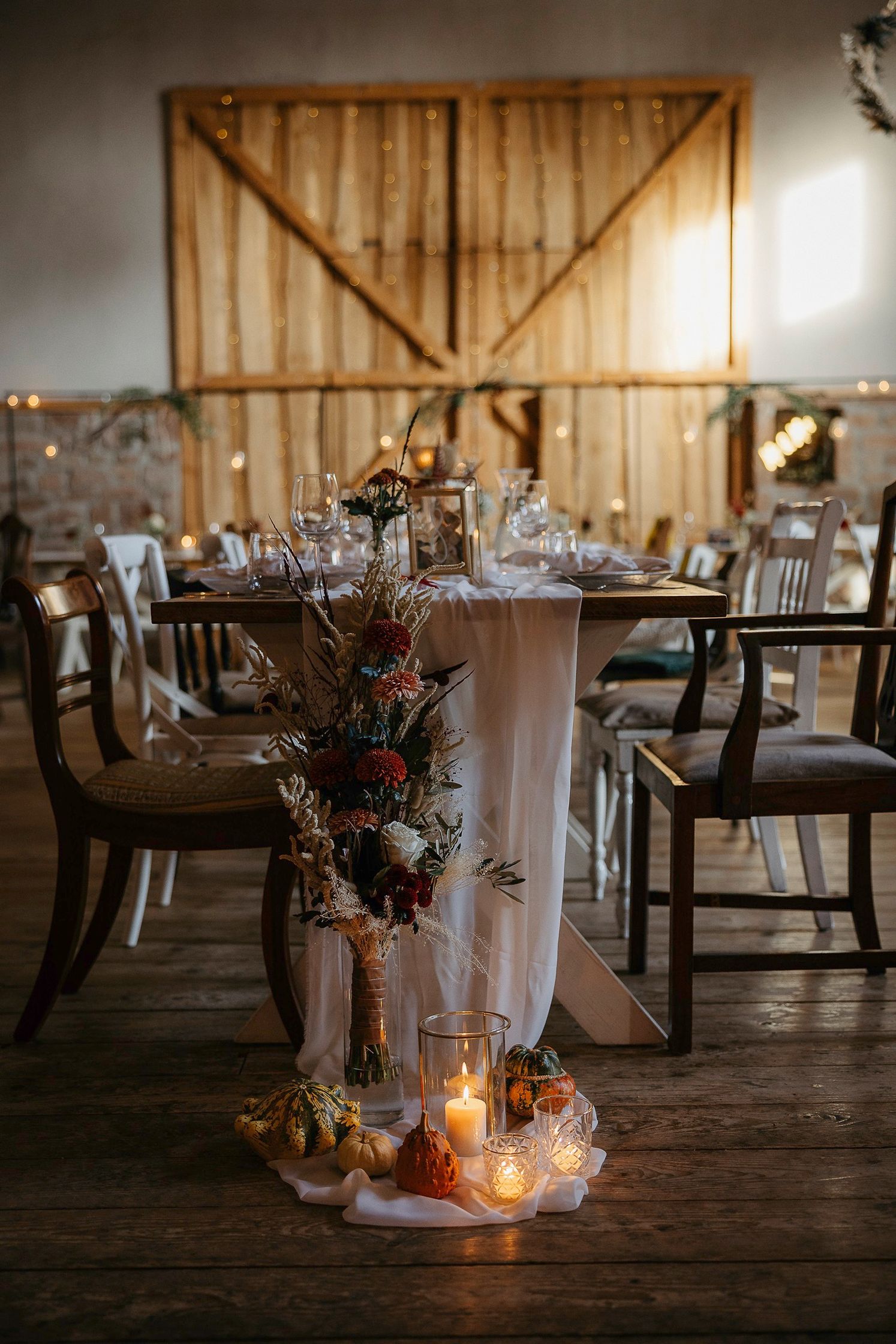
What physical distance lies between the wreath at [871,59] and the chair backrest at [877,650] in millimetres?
2488

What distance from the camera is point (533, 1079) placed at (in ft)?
6.18

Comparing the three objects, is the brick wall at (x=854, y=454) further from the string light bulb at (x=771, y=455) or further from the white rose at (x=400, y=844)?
the white rose at (x=400, y=844)

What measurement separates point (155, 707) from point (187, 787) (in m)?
0.61

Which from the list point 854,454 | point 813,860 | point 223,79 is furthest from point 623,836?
point 223,79

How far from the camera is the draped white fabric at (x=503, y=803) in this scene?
2.01 meters

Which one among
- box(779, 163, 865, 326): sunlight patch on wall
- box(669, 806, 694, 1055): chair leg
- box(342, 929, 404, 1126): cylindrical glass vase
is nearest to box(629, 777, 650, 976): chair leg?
box(669, 806, 694, 1055): chair leg

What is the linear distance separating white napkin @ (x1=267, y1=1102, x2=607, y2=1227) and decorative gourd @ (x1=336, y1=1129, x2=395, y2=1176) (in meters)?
0.01

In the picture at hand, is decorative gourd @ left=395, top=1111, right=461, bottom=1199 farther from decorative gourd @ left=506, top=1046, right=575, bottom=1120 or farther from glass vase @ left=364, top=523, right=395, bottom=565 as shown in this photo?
glass vase @ left=364, top=523, right=395, bottom=565

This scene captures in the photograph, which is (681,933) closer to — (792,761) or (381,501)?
(792,761)

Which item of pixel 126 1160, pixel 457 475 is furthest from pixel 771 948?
pixel 126 1160

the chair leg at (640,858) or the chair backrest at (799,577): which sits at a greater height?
the chair backrest at (799,577)

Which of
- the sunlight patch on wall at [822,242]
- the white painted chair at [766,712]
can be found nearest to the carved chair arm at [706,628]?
the white painted chair at [766,712]

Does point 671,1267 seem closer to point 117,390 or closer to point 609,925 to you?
point 609,925

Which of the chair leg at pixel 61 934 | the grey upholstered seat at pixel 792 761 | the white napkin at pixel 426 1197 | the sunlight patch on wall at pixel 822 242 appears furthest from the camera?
the sunlight patch on wall at pixel 822 242
